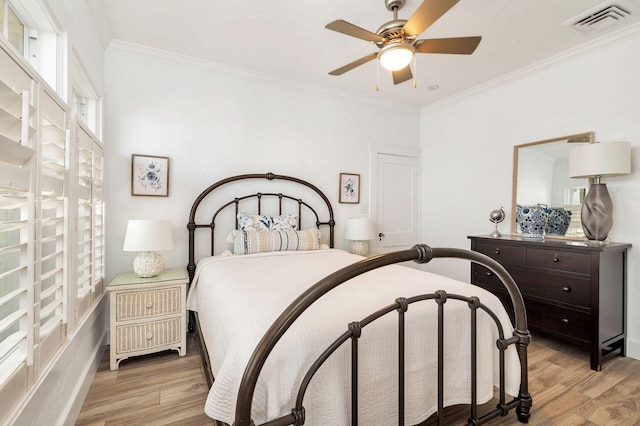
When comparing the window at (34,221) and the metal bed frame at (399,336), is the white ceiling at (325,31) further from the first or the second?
the metal bed frame at (399,336)

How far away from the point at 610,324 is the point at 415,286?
189cm

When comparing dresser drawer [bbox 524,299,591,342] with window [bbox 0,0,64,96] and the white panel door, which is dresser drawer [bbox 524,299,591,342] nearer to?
the white panel door

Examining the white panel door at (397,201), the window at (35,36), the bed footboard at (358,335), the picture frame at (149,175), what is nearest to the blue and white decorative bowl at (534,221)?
the white panel door at (397,201)

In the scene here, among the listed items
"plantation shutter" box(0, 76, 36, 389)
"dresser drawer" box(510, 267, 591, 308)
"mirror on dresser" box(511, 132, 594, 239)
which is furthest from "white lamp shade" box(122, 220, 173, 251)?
"mirror on dresser" box(511, 132, 594, 239)

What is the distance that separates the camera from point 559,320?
243cm

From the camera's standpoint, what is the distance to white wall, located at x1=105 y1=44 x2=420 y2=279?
8.75ft


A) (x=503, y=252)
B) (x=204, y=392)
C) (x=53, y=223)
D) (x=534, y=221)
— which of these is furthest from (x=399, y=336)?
(x=534, y=221)

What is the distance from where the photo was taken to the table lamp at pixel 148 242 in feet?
7.45

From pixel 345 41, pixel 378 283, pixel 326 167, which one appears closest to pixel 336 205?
pixel 326 167

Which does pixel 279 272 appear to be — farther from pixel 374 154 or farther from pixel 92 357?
pixel 374 154

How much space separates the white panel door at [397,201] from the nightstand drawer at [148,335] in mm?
2529

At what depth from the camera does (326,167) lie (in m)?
3.64

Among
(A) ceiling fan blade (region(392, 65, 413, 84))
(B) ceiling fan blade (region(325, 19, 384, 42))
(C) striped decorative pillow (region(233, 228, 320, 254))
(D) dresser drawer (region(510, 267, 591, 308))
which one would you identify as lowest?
(D) dresser drawer (region(510, 267, 591, 308))

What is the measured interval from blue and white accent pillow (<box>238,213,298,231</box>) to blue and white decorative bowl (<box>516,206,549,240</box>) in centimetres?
226
